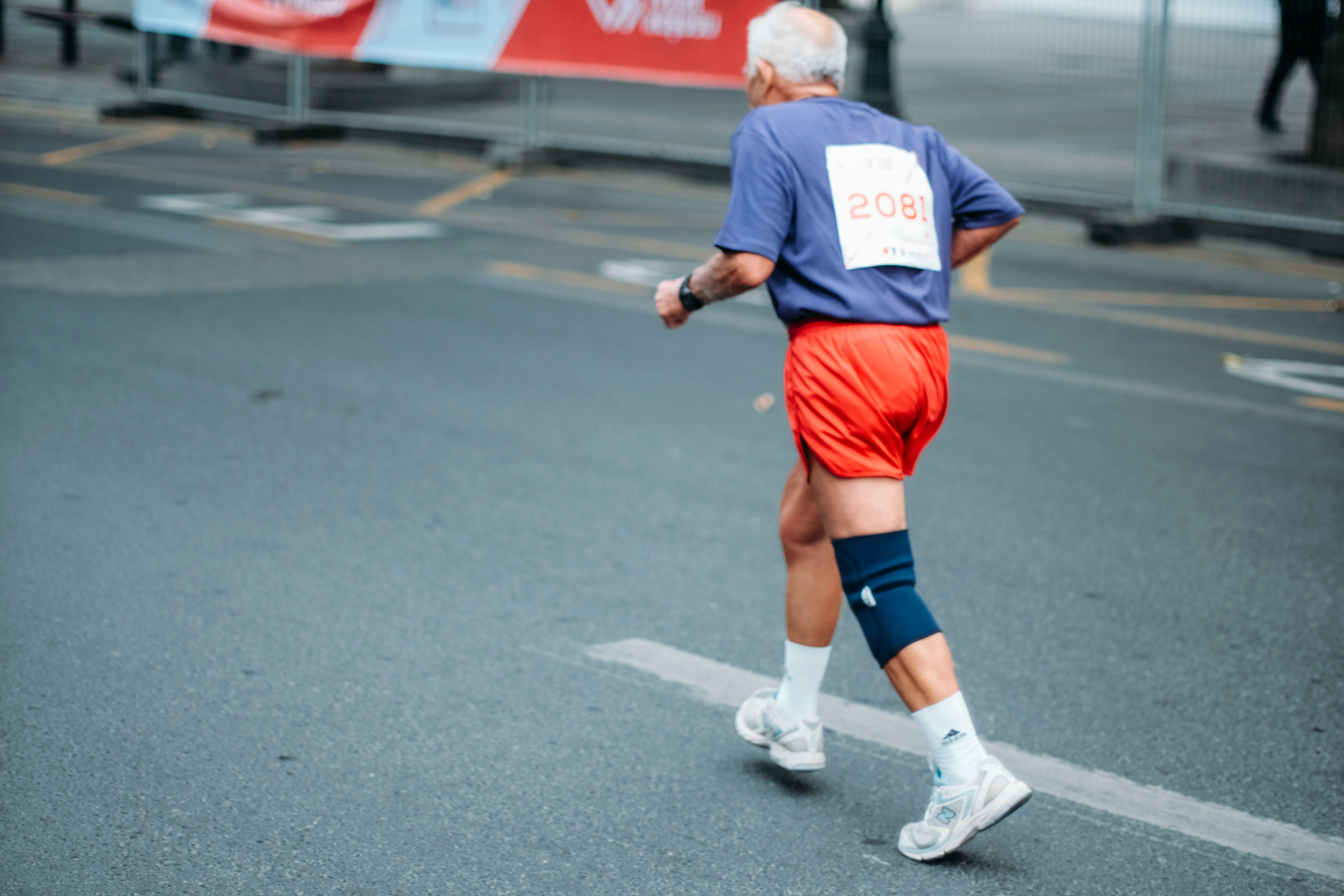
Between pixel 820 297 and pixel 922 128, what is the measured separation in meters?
0.55

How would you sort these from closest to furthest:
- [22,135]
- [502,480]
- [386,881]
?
[386,881]
[502,480]
[22,135]

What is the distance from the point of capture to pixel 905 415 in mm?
3203

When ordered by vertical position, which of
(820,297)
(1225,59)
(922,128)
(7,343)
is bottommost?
(7,343)

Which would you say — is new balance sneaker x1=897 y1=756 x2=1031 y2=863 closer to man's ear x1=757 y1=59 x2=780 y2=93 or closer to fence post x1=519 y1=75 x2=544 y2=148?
man's ear x1=757 y1=59 x2=780 y2=93

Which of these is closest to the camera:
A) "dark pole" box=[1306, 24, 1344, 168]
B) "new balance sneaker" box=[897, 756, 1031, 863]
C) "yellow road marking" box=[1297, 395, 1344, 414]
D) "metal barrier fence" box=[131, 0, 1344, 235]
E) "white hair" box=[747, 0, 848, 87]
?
"new balance sneaker" box=[897, 756, 1031, 863]

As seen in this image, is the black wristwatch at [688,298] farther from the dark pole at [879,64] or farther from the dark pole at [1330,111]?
the dark pole at [879,64]

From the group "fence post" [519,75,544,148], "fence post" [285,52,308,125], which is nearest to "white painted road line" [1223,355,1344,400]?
"fence post" [519,75,544,148]

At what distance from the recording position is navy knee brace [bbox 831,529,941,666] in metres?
3.12

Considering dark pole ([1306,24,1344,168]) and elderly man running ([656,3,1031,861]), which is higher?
dark pole ([1306,24,1344,168])

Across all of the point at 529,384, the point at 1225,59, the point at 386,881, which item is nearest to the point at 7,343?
the point at 529,384

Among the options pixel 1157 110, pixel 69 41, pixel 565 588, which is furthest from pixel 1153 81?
pixel 69 41

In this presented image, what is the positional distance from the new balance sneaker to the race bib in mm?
1062

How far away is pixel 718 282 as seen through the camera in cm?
320

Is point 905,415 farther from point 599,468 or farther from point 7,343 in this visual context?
point 7,343
